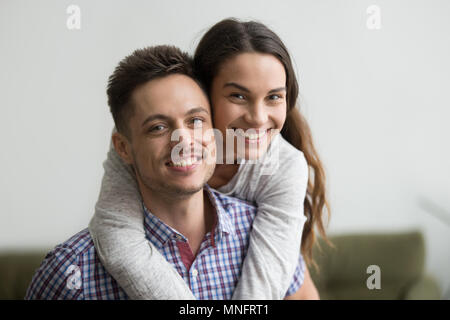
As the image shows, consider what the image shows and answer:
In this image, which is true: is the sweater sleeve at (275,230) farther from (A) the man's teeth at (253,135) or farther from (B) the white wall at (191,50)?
(B) the white wall at (191,50)

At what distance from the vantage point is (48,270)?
2.48 feet

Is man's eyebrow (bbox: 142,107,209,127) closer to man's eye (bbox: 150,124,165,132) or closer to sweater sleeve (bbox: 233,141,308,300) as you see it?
man's eye (bbox: 150,124,165,132)

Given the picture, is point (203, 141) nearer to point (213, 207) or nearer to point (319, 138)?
point (213, 207)

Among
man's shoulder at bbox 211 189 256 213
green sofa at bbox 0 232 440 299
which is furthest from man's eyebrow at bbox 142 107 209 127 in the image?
green sofa at bbox 0 232 440 299

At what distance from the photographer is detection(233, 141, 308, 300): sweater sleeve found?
77cm

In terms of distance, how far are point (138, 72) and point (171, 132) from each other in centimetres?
11

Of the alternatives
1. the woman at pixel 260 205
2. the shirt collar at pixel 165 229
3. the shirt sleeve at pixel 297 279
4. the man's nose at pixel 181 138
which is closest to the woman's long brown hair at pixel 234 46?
the woman at pixel 260 205

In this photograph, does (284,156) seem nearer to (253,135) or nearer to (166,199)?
(253,135)

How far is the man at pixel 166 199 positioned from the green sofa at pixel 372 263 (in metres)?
0.66

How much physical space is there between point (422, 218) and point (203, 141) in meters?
0.92

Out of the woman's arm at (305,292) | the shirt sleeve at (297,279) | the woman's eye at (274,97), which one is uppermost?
the woman's eye at (274,97)

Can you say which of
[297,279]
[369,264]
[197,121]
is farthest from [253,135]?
[369,264]

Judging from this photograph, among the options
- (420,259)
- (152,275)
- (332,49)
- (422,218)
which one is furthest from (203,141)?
(420,259)

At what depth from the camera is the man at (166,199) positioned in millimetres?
718
